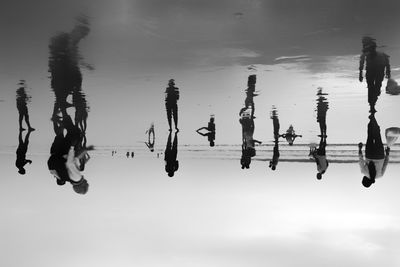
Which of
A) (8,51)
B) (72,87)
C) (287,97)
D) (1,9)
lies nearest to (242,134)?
(287,97)

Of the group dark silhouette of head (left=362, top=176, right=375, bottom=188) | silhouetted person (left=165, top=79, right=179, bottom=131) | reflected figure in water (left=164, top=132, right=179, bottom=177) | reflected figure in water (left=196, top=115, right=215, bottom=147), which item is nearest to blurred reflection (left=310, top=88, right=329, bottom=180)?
dark silhouette of head (left=362, top=176, right=375, bottom=188)

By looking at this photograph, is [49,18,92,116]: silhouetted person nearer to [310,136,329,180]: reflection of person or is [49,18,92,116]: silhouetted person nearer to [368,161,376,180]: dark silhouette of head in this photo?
[368,161,376,180]: dark silhouette of head

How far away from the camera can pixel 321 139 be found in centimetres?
1153

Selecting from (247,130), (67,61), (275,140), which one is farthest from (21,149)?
(275,140)

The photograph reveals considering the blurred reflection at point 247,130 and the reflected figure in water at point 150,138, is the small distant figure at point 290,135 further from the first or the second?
the reflected figure in water at point 150,138

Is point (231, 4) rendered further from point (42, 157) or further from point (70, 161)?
point (42, 157)

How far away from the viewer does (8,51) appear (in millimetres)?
6668

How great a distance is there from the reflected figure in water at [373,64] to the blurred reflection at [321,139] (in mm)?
1469

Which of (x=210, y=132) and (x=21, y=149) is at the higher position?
(x=210, y=132)

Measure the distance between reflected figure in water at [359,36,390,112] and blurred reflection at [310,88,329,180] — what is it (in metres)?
1.47

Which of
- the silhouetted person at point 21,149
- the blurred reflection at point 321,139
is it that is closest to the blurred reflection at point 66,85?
the silhouetted person at point 21,149

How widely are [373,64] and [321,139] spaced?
461cm

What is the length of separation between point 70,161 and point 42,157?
616cm

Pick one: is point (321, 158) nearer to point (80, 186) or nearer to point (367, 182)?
point (367, 182)
